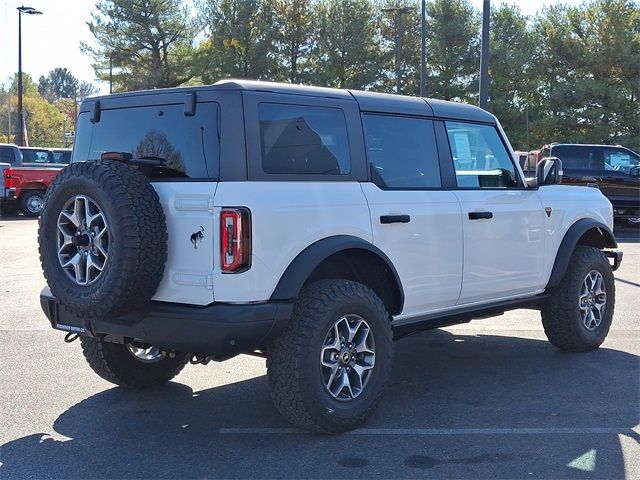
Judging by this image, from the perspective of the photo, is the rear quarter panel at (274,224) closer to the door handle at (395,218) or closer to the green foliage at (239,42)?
the door handle at (395,218)

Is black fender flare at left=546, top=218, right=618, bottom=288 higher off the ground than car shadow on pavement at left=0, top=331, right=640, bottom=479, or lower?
higher

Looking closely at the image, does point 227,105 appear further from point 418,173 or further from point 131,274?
point 418,173

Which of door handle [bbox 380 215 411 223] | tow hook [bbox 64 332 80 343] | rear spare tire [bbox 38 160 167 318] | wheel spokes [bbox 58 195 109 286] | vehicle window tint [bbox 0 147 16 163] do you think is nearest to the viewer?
rear spare tire [bbox 38 160 167 318]

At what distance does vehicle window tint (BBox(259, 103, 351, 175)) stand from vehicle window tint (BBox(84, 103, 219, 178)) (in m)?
0.30

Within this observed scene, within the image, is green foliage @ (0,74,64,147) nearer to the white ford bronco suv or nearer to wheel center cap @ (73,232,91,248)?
the white ford bronco suv

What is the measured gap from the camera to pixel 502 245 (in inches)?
227

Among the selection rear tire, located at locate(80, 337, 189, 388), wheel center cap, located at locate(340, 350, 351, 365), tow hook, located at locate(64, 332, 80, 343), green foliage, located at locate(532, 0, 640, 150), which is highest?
green foliage, located at locate(532, 0, 640, 150)

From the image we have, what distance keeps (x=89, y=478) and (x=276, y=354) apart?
116 centimetres

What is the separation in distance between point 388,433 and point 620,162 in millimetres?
15786

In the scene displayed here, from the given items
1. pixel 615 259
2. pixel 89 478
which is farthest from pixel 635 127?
pixel 89 478

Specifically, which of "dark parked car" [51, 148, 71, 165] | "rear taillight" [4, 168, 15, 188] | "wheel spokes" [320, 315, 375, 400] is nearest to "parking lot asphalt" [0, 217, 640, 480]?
"wheel spokes" [320, 315, 375, 400]

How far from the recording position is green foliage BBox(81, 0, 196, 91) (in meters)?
40.5

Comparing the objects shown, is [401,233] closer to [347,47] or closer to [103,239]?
[103,239]

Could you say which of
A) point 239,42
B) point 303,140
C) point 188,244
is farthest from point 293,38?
point 188,244
